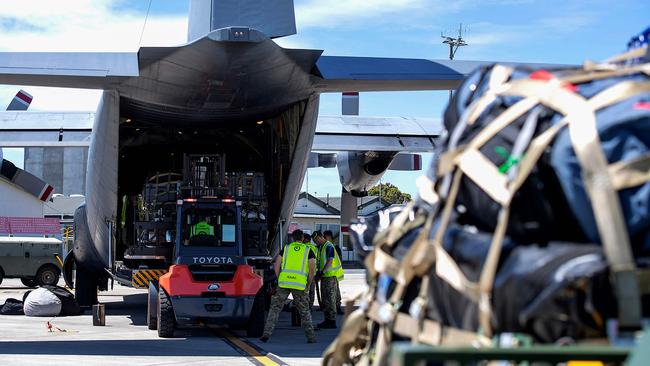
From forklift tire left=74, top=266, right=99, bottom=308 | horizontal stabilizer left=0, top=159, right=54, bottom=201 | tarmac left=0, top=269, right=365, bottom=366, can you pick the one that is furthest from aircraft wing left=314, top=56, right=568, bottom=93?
horizontal stabilizer left=0, top=159, right=54, bottom=201

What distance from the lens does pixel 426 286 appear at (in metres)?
3.13

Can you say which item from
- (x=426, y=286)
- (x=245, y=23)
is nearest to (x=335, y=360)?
(x=426, y=286)

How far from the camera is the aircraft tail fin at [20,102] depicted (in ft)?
79.3

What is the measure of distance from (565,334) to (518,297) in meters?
0.17

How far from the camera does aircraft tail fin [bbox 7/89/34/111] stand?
2417 centimetres

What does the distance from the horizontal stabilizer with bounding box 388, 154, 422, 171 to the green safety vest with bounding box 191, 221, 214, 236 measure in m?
11.0

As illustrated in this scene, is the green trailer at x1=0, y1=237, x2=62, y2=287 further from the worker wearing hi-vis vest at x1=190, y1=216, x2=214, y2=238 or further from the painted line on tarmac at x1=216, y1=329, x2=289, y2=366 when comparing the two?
the painted line on tarmac at x1=216, y1=329, x2=289, y2=366

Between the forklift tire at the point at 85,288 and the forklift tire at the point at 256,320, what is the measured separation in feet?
19.7

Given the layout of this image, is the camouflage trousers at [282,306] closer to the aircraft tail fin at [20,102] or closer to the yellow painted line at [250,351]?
the yellow painted line at [250,351]

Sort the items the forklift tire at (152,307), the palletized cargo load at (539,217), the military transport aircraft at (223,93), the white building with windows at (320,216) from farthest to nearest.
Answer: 1. the white building with windows at (320,216)
2. the forklift tire at (152,307)
3. the military transport aircraft at (223,93)
4. the palletized cargo load at (539,217)

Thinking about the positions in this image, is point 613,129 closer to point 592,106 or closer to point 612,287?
point 592,106

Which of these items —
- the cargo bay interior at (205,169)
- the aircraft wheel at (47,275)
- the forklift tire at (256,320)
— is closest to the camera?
the forklift tire at (256,320)

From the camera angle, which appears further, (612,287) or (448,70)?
(448,70)

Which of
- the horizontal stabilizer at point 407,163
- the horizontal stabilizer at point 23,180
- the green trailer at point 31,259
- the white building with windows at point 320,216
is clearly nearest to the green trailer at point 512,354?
the horizontal stabilizer at point 407,163
